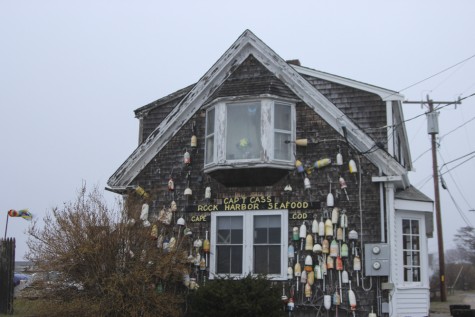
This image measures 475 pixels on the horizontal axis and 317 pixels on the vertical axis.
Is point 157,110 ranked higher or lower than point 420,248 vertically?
higher

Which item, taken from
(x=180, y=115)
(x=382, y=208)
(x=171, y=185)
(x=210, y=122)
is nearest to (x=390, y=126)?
(x=382, y=208)

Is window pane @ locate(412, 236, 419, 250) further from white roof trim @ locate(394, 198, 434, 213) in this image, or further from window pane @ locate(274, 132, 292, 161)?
window pane @ locate(274, 132, 292, 161)

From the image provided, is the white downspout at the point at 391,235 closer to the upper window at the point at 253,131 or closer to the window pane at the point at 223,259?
the upper window at the point at 253,131

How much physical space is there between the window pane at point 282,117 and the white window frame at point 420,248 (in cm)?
356

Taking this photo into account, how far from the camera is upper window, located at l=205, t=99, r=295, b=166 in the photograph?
50.2 feet

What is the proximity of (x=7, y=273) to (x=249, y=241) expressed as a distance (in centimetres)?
742

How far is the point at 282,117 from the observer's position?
1566cm

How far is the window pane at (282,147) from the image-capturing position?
50.5 feet

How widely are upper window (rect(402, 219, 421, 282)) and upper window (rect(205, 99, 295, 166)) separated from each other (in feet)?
11.2

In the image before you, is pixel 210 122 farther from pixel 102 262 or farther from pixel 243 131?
pixel 102 262

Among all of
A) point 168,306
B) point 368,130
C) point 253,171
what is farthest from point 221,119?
point 168,306

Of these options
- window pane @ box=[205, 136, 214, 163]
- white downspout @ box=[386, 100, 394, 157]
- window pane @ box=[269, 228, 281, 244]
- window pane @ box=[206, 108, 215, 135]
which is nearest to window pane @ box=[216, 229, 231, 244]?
window pane @ box=[269, 228, 281, 244]

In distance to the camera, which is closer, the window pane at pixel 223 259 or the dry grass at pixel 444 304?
the window pane at pixel 223 259

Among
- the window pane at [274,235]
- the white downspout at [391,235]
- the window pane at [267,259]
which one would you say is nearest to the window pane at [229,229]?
the window pane at [267,259]
